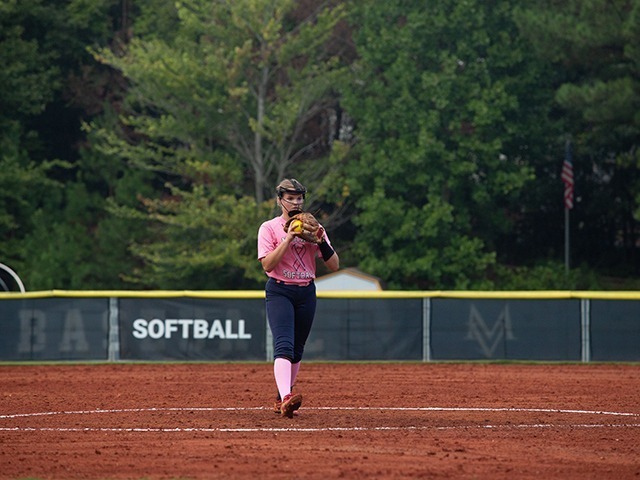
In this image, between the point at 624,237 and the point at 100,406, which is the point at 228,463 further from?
the point at 624,237

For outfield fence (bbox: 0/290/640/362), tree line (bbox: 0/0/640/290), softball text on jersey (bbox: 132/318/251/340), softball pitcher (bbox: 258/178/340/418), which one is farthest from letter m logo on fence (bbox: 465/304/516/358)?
tree line (bbox: 0/0/640/290)

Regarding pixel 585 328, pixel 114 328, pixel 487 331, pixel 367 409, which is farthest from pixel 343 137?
pixel 367 409

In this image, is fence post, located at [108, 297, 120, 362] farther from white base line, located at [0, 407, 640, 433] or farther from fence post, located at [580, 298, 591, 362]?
white base line, located at [0, 407, 640, 433]

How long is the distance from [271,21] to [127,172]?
836 centimetres

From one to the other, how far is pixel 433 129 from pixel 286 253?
90.7 ft

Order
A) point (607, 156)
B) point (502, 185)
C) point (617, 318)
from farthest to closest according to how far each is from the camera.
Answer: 1. point (607, 156)
2. point (502, 185)
3. point (617, 318)

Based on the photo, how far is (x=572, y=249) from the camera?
144 ft

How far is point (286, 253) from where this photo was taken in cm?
1063

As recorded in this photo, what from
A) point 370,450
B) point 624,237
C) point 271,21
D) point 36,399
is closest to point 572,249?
point 624,237

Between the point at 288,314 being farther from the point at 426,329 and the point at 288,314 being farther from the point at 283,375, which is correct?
the point at 426,329

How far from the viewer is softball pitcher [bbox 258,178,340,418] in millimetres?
10406

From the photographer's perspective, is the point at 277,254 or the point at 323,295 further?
the point at 323,295

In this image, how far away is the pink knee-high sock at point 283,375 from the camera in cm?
1038

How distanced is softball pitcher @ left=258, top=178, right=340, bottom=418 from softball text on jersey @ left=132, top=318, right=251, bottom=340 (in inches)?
369
